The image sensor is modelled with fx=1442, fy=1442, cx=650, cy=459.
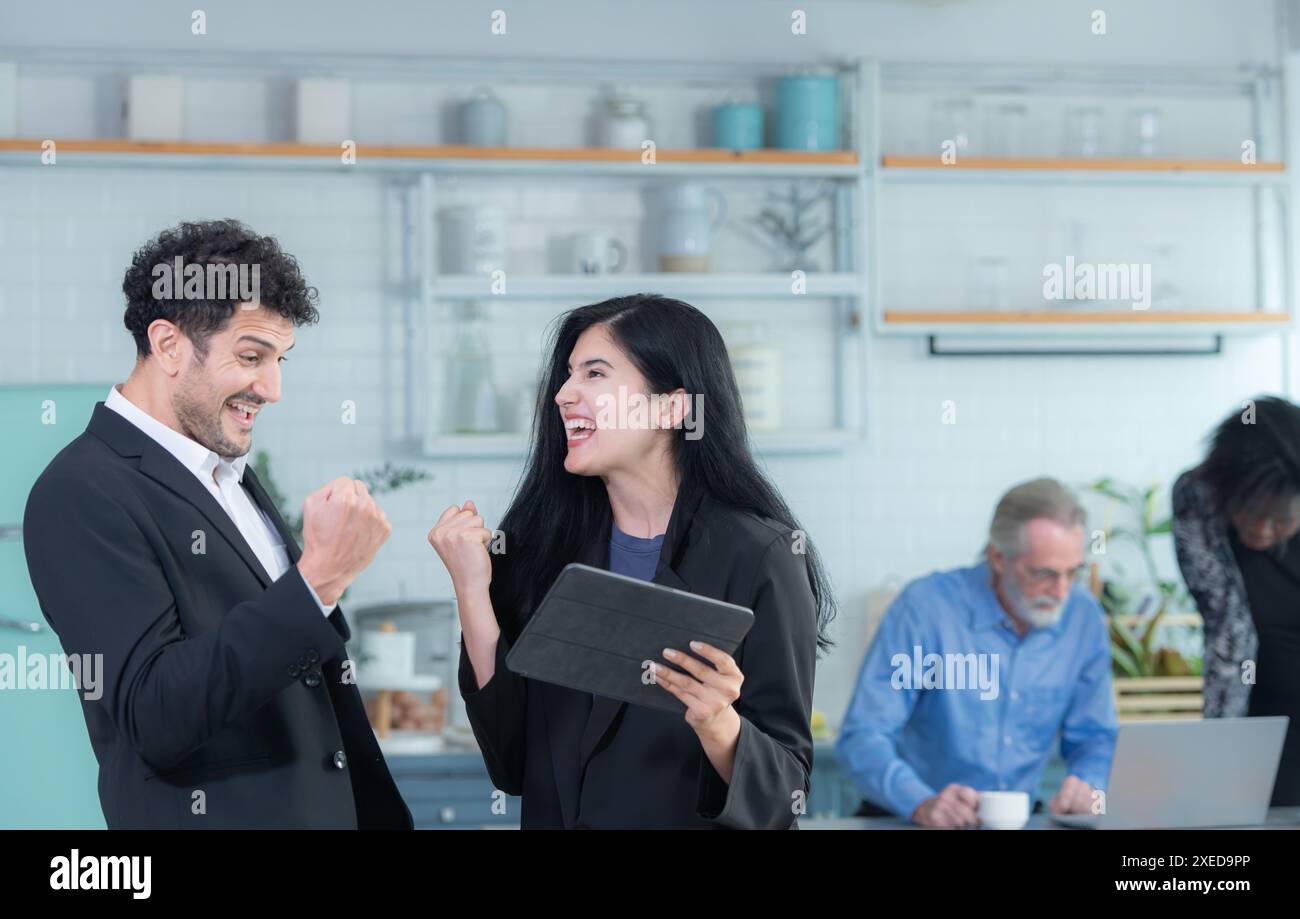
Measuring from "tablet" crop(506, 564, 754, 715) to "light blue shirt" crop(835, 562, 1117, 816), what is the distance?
145cm

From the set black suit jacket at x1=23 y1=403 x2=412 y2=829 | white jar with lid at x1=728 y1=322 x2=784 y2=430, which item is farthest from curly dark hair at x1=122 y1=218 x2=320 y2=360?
white jar with lid at x1=728 y1=322 x2=784 y2=430

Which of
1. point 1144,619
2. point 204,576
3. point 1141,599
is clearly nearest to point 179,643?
point 204,576

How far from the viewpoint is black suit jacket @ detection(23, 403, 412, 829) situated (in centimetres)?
152

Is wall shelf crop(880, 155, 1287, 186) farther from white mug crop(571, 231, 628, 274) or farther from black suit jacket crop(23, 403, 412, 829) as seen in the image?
black suit jacket crop(23, 403, 412, 829)

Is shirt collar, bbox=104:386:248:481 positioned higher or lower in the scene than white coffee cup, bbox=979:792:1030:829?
higher

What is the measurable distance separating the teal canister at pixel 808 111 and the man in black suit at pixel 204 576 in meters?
2.80

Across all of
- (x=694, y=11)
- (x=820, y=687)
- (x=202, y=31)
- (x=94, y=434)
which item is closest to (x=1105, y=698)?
(x=820, y=687)

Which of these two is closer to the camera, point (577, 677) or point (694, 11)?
point (577, 677)

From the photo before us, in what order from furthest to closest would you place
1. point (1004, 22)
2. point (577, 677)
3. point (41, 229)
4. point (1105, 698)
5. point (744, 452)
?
point (1004, 22), point (41, 229), point (1105, 698), point (744, 452), point (577, 677)

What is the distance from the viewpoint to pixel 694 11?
456cm

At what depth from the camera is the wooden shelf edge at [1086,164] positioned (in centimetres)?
443

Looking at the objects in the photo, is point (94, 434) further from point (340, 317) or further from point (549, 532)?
point (340, 317)

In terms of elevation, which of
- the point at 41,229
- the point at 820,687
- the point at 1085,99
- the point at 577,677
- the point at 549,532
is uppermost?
the point at 1085,99

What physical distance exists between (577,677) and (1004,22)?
371 centimetres
